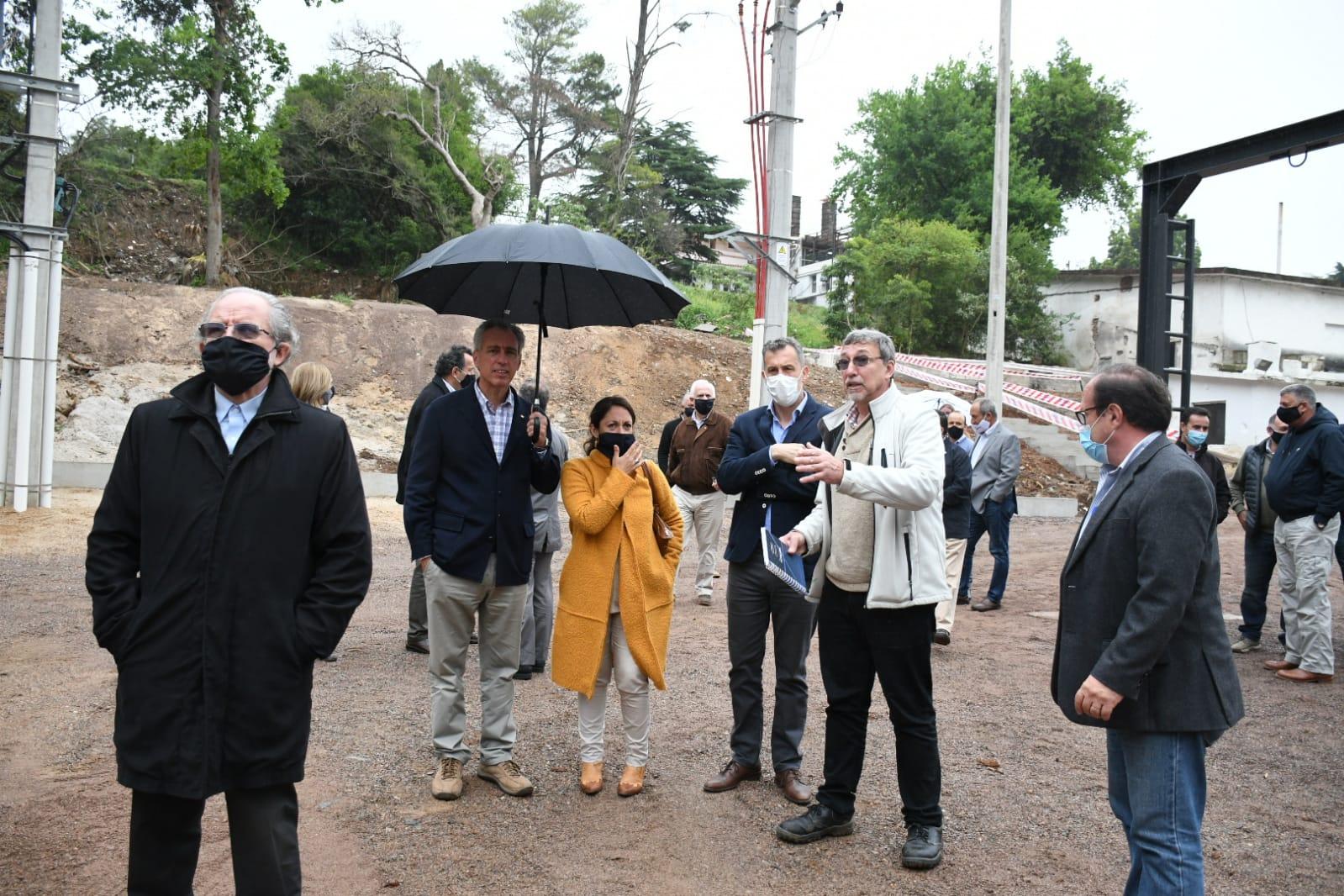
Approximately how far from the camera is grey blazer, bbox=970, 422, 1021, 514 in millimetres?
9961

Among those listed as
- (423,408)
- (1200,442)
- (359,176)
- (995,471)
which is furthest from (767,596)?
(359,176)

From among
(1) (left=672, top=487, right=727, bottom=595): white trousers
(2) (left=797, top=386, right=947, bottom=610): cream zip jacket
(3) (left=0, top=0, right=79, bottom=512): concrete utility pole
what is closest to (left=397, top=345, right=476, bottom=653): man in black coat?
(1) (left=672, top=487, right=727, bottom=595): white trousers

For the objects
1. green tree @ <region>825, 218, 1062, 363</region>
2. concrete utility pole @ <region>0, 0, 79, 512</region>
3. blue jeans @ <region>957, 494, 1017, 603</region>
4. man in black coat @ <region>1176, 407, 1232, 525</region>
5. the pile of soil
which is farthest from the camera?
green tree @ <region>825, 218, 1062, 363</region>

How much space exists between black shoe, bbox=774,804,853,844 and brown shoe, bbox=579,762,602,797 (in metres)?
0.93

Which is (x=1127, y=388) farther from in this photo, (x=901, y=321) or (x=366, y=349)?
(x=901, y=321)

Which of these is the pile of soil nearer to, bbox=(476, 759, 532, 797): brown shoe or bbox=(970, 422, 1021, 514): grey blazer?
bbox=(970, 422, 1021, 514): grey blazer

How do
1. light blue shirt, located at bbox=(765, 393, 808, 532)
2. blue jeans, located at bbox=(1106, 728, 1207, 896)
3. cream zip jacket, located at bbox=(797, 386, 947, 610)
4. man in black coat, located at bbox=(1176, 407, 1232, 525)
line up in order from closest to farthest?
1. blue jeans, located at bbox=(1106, 728, 1207, 896)
2. cream zip jacket, located at bbox=(797, 386, 947, 610)
3. light blue shirt, located at bbox=(765, 393, 808, 532)
4. man in black coat, located at bbox=(1176, 407, 1232, 525)

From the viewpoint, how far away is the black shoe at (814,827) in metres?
4.25

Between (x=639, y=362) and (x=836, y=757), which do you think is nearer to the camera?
(x=836, y=757)

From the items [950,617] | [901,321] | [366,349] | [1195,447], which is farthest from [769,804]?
[901,321]

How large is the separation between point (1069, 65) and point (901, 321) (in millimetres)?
20174

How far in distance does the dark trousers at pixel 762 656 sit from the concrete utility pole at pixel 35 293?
39.7ft

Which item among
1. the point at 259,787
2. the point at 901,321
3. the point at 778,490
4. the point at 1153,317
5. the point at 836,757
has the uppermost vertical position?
the point at 901,321

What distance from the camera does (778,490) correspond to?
4.88 meters
